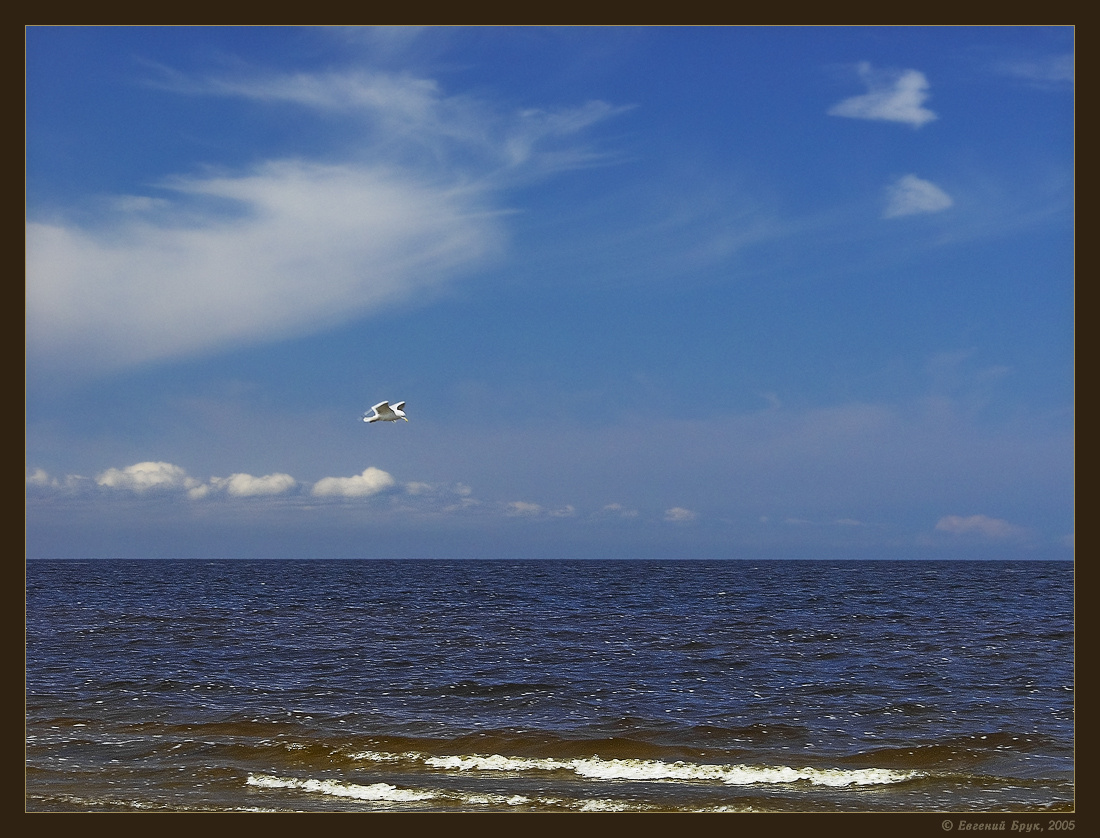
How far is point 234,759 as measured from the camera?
57.3 feet

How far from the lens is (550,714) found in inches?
818

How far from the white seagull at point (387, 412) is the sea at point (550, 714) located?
21.6ft

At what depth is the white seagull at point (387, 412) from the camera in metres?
19.5

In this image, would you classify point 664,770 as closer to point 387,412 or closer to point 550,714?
point 550,714

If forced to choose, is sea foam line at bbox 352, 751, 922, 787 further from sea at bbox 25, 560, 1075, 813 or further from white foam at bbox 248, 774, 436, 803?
white foam at bbox 248, 774, 436, 803

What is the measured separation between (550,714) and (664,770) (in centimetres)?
460

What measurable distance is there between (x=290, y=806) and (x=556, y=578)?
2479 inches

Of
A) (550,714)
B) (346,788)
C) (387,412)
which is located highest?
(387,412)

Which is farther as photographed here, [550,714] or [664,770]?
[550,714]

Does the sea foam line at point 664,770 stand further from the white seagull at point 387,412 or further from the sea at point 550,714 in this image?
the white seagull at point 387,412

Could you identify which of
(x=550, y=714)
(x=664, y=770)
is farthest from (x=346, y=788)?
(x=550, y=714)

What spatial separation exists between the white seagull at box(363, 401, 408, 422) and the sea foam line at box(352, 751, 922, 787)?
6752 millimetres

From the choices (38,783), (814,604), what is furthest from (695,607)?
(38,783)

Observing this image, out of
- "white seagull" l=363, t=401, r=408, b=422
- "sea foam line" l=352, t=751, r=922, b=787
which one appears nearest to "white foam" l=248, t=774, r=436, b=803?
"sea foam line" l=352, t=751, r=922, b=787
